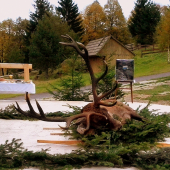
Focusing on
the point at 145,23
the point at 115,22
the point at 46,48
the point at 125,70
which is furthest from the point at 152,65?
the point at 125,70

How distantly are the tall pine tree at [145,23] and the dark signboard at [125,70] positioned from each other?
93.5 feet

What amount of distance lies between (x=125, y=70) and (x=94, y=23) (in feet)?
93.1

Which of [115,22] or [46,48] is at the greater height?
[115,22]

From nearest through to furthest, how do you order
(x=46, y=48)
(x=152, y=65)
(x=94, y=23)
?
1. (x=46, y=48)
2. (x=152, y=65)
3. (x=94, y=23)

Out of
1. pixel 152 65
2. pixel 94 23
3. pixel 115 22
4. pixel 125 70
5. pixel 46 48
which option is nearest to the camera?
pixel 125 70

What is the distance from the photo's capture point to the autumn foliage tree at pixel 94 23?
33625mm

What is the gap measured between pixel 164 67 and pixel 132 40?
1461 cm

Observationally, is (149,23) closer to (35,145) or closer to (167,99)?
(167,99)

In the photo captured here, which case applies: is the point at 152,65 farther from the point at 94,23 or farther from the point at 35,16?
the point at 35,16

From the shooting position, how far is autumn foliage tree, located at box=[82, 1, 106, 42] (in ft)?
110

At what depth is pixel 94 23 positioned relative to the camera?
35.2 m

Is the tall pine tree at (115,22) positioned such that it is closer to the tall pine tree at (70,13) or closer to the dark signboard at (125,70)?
the tall pine tree at (70,13)

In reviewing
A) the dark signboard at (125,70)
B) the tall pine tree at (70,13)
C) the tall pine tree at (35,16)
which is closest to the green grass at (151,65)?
the tall pine tree at (70,13)

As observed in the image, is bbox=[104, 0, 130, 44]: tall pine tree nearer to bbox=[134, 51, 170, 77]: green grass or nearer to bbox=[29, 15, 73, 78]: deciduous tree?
bbox=[134, 51, 170, 77]: green grass
